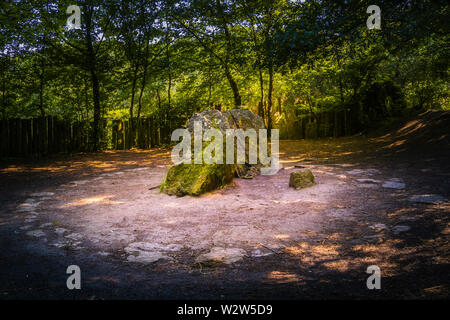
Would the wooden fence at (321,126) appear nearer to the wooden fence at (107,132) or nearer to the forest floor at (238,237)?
the wooden fence at (107,132)

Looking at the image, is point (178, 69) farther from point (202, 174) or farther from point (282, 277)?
point (282, 277)

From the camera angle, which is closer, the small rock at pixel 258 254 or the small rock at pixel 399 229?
the small rock at pixel 258 254

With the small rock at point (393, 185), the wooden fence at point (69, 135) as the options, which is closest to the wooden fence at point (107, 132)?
the wooden fence at point (69, 135)

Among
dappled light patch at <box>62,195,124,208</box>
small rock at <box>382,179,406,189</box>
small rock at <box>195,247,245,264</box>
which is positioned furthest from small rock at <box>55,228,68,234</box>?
small rock at <box>382,179,406,189</box>

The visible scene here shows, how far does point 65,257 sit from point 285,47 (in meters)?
3.60

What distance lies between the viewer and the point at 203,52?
44.5ft

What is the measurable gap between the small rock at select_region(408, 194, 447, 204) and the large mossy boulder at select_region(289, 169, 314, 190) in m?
1.57

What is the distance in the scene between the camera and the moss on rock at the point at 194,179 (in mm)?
4895

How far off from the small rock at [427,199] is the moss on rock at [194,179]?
2.98m

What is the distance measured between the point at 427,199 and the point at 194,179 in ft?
11.4

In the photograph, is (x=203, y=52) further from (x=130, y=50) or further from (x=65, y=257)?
(x=65, y=257)

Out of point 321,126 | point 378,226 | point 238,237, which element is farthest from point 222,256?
point 321,126

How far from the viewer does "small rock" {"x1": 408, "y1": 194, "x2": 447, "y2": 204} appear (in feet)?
12.6
